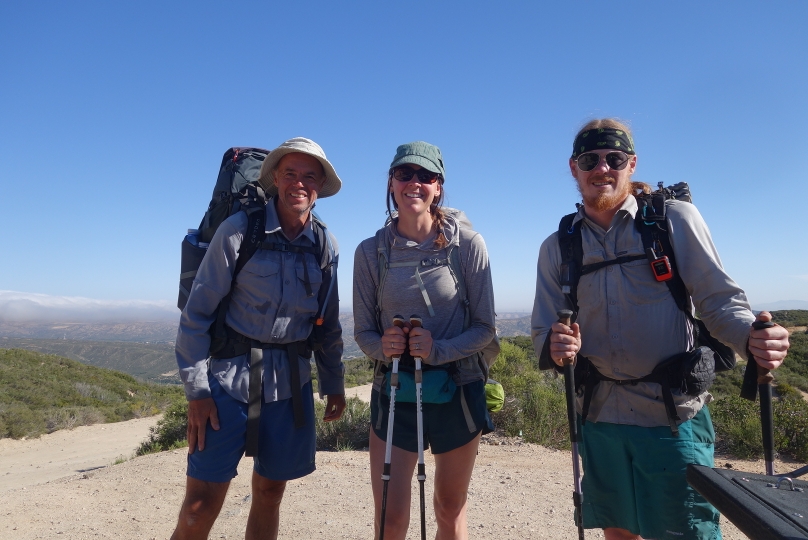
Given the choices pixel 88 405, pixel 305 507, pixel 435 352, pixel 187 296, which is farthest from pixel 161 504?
pixel 88 405

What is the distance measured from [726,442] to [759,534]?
7171 mm

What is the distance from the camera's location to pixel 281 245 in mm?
3066

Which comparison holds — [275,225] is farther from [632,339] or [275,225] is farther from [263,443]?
[632,339]

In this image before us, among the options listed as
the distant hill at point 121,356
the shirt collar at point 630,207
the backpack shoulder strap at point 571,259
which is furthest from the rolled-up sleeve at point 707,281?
the distant hill at point 121,356

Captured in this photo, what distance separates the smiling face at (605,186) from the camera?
2637 mm

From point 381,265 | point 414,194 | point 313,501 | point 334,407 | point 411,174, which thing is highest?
point 411,174

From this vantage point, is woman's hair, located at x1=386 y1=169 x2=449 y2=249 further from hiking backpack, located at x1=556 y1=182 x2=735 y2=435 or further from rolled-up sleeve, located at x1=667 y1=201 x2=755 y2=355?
rolled-up sleeve, located at x1=667 y1=201 x2=755 y2=355

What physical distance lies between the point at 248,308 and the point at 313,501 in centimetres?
311

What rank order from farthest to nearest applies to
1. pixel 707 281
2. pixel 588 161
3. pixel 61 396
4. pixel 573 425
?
pixel 61 396 → pixel 588 161 → pixel 573 425 → pixel 707 281

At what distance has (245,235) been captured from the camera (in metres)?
2.98

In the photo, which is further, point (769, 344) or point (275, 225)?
point (275, 225)

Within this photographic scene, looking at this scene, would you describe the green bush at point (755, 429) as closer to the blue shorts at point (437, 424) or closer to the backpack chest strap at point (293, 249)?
the blue shorts at point (437, 424)

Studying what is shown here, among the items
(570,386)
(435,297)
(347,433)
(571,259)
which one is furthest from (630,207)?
(347,433)

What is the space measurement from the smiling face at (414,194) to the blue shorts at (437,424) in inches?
40.2
